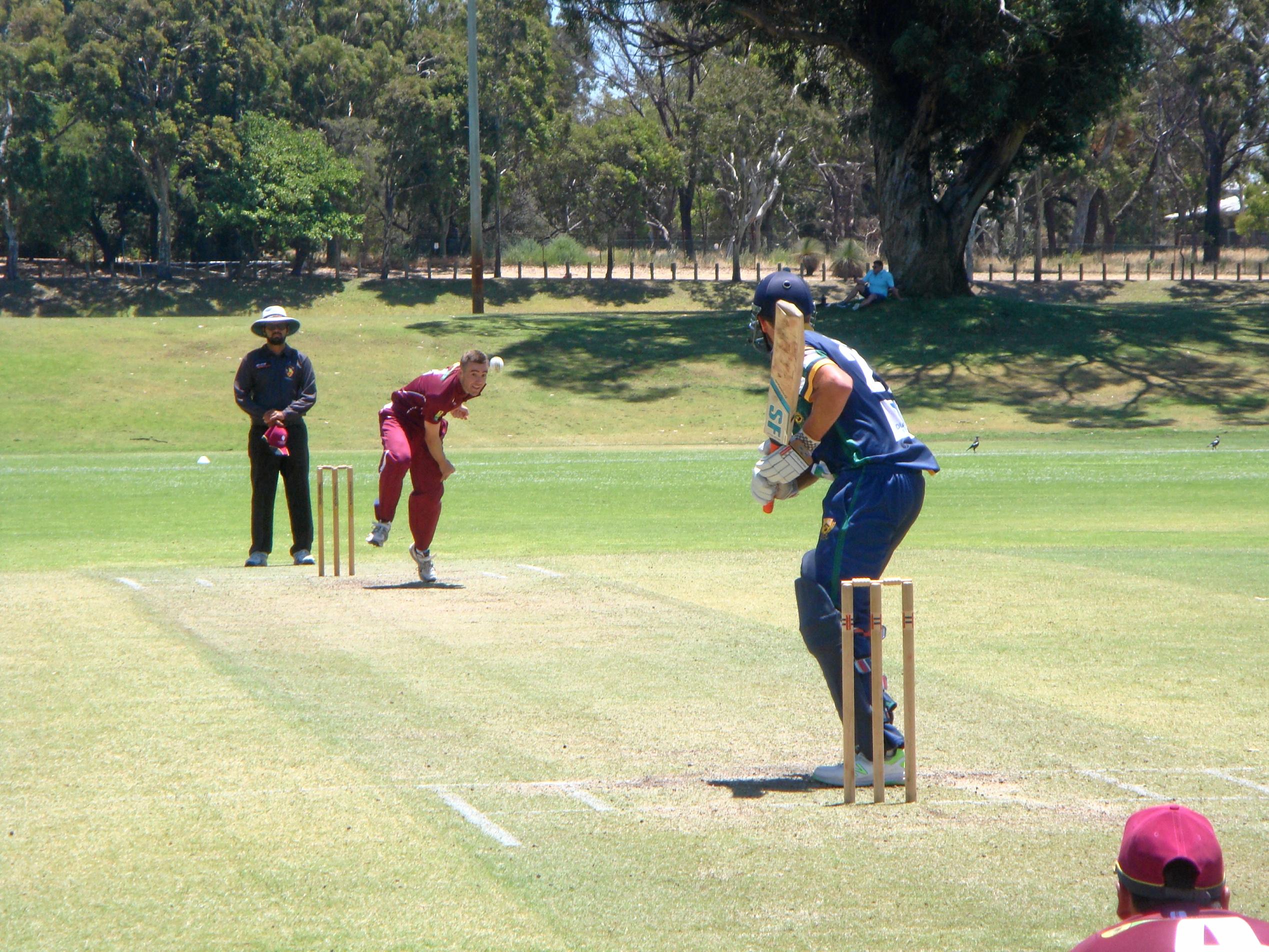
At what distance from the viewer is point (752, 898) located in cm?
477

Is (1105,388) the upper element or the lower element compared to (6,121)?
lower

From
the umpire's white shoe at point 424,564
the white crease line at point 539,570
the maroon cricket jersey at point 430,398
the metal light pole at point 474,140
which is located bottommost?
the white crease line at point 539,570

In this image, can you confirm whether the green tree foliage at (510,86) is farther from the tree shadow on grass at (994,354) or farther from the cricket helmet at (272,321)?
the cricket helmet at (272,321)

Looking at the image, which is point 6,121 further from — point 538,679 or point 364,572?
point 538,679

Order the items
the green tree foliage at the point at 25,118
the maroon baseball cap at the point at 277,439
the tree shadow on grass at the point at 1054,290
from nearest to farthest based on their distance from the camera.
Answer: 1. the maroon baseball cap at the point at 277,439
2. the green tree foliage at the point at 25,118
3. the tree shadow on grass at the point at 1054,290

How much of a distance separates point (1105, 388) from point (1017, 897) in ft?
108

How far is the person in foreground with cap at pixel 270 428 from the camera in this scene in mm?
13406

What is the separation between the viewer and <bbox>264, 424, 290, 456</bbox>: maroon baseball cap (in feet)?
43.4

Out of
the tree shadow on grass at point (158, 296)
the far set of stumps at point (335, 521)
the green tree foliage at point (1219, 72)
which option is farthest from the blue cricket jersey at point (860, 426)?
the green tree foliage at point (1219, 72)

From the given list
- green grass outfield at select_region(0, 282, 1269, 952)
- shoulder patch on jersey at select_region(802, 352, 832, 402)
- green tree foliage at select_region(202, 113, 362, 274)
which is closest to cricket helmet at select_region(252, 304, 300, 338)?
green grass outfield at select_region(0, 282, 1269, 952)

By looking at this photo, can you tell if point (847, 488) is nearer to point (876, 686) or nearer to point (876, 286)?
point (876, 686)

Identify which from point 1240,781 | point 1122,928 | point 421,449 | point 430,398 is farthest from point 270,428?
point 1122,928

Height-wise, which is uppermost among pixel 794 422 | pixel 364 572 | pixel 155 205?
pixel 155 205

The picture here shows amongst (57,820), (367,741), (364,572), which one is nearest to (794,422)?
(367,741)
